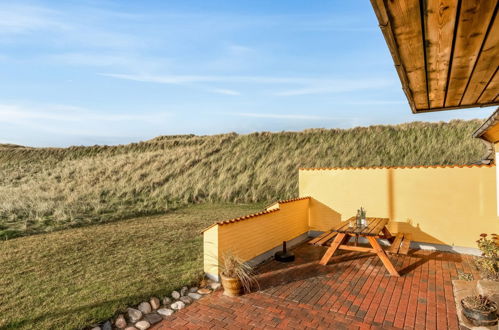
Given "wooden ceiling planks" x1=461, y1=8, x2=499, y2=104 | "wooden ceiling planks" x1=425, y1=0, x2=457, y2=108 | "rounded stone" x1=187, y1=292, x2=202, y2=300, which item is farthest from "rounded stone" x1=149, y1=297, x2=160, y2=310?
"wooden ceiling planks" x1=461, y1=8, x2=499, y2=104

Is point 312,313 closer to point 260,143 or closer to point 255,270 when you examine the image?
point 255,270

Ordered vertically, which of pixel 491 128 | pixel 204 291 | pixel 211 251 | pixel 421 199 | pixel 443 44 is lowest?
pixel 204 291

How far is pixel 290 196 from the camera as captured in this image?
54.8ft

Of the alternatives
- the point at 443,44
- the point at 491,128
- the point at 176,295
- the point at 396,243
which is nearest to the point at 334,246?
the point at 396,243

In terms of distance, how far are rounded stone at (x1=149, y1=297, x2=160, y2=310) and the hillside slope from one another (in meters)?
8.01

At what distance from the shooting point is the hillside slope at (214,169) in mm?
14242

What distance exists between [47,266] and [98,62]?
406 inches

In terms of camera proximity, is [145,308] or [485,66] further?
[145,308]

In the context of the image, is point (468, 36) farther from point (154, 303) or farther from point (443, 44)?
point (154, 303)

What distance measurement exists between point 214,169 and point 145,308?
18.1 meters

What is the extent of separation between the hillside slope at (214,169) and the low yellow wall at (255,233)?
7.96 meters

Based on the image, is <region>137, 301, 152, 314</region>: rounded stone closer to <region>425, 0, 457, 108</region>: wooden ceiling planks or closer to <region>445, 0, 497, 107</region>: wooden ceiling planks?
<region>425, 0, 457, 108</region>: wooden ceiling planks

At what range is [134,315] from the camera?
13.6 feet

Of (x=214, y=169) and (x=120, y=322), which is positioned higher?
(x=214, y=169)
